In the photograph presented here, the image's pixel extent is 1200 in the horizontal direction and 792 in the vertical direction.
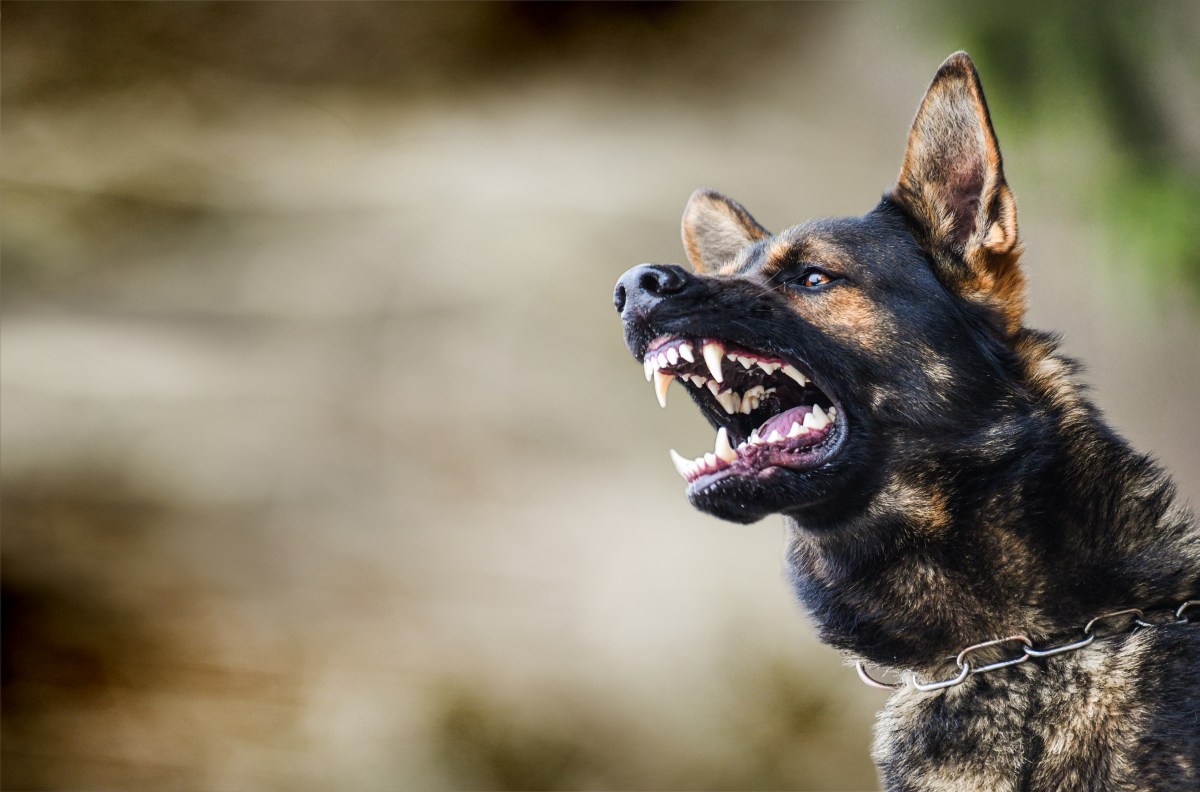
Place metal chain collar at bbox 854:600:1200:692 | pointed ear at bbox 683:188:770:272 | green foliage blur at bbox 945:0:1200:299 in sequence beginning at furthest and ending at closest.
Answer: green foliage blur at bbox 945:0:1200:299, pointed ear at bbox 683:188:770:272, metal chain collar at bbox 854:600:1200:692

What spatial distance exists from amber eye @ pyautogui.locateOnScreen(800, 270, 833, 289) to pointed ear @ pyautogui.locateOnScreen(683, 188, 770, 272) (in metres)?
0.42

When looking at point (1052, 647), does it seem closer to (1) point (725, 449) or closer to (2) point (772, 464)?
(2) point (772, 464)

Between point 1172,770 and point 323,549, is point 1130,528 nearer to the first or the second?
point 1172,770

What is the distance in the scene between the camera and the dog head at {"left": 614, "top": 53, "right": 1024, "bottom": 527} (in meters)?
1.92

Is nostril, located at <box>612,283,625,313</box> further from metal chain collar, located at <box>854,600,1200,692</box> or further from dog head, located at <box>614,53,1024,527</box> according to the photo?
metal chain collar, located at <box>854,600,1200,692</box>

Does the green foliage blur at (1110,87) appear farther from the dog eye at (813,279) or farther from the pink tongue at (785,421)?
the pink tongue at (785,421)

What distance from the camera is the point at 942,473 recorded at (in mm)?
1907

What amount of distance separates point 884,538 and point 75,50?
4747 millimetres

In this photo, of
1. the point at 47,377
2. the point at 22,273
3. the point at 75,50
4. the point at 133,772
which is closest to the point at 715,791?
the point at 133,772

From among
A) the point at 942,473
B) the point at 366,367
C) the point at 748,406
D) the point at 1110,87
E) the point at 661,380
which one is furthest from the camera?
the point at 366,367

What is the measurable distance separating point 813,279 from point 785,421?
318 millimetres

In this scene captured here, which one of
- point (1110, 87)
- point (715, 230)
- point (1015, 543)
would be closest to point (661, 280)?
point (715, 230)

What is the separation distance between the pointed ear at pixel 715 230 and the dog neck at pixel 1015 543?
2.79 feet

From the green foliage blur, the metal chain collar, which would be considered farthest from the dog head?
the green foliage blur
